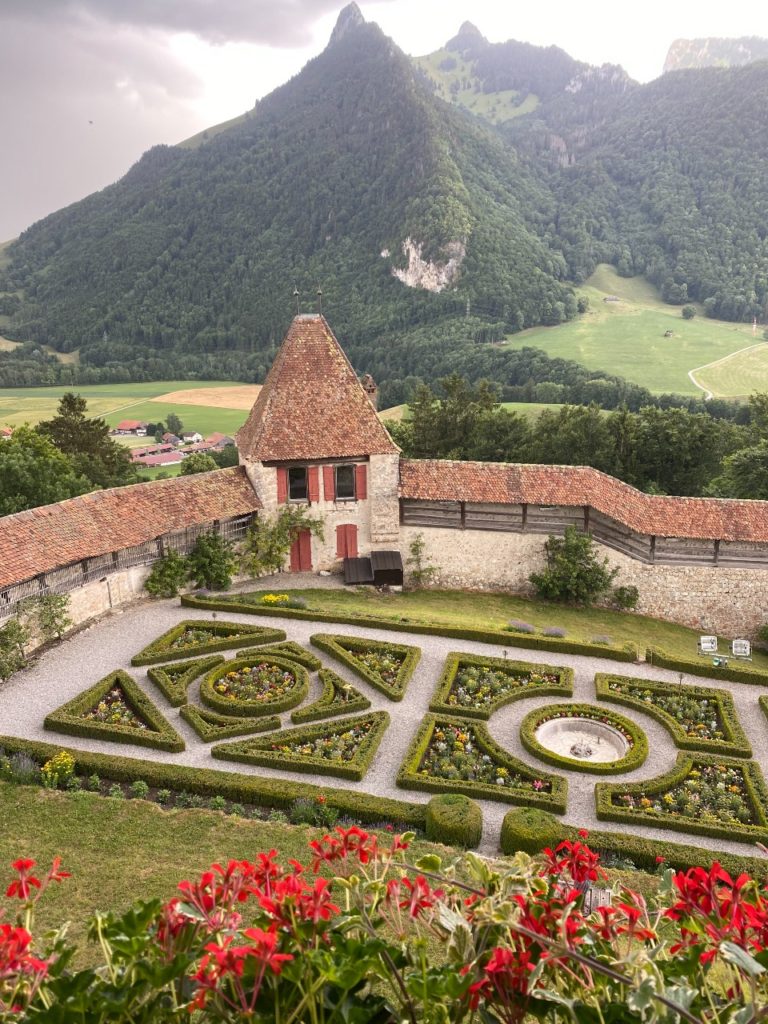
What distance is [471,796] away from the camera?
19.2m

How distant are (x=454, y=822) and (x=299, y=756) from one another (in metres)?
4.98

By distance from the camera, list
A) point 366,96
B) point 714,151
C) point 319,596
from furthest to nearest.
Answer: point 366,96
point 714,151
point 319,596

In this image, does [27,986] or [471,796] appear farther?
[471,796]

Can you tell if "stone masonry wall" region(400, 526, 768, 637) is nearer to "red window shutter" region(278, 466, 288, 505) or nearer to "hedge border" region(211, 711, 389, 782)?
"red window shutter" region(278, 466, 288, 505)

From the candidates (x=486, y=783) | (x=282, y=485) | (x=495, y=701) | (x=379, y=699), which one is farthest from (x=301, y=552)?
(x=486, y=783)

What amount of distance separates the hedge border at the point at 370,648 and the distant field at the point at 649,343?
79268 millimetres

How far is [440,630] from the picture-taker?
91.4 feet

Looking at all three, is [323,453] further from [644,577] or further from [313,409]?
[644,577]

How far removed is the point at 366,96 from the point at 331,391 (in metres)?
155

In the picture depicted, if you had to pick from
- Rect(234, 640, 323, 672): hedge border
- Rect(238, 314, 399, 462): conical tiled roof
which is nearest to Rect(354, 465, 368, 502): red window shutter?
Rect(238, 314, 399, 462): conical tiled roof

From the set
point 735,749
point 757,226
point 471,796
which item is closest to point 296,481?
point 471,796

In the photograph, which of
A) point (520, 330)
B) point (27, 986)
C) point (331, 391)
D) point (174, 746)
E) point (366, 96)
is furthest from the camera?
point (366, 96)

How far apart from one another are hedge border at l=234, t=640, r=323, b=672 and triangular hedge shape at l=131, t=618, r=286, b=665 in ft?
1.41

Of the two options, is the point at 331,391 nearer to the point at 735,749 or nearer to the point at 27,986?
the point at 735,749
